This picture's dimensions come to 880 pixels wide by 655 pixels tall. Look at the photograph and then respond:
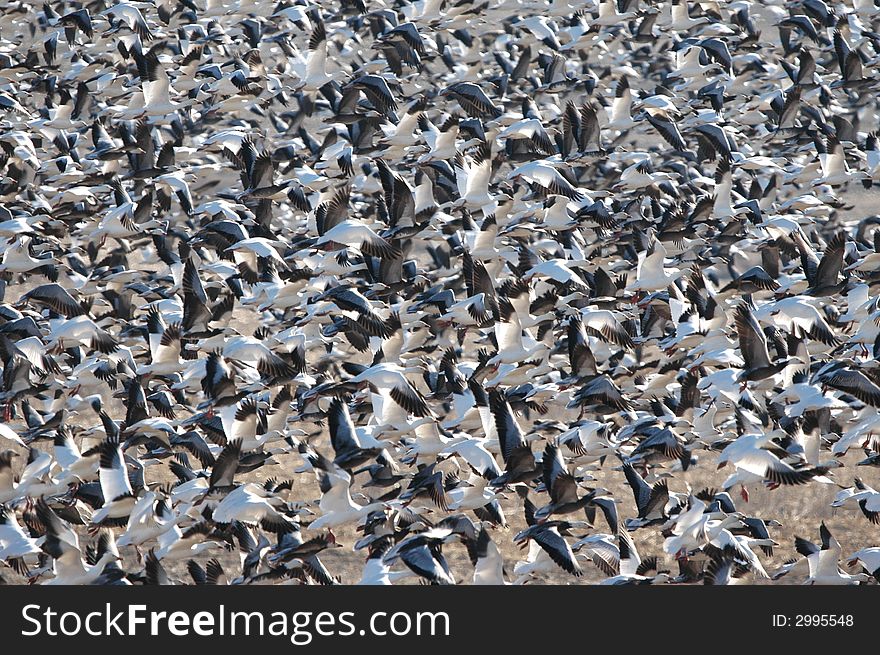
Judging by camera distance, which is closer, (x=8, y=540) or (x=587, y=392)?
(x=8, y=540)

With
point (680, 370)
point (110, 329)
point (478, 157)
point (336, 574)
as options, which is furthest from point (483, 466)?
point (110, 329)

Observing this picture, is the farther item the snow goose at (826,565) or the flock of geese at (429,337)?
the flock of geese at (429,337)

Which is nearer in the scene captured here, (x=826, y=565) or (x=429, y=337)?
(x=826, y=565)

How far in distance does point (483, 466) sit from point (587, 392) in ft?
9.69

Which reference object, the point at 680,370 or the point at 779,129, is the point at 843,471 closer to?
the point at 680,370

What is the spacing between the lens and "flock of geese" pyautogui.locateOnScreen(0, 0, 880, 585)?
736 inches

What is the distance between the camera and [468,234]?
24797mm

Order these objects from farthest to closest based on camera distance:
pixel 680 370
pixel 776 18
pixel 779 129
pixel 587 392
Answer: pixel 776 18 → pixel 779 129 → pixel 680 370 → pixel 587 392

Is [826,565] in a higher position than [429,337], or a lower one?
higher

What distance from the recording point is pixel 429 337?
2400 cm

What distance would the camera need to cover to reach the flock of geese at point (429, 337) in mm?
18703

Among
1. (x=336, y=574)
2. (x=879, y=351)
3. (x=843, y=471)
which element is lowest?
(x=843, y=471)

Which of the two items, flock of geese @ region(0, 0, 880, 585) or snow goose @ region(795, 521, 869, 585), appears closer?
snow goose @ region(795, 521, 869, 585)

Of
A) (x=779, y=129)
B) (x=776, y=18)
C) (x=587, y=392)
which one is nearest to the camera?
(x=587, y=392)
